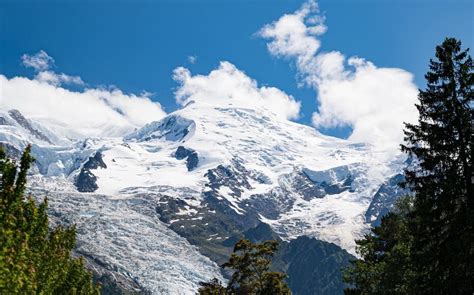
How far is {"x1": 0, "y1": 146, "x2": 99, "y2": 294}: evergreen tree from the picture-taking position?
895 inches

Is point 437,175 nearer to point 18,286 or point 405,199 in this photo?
point 18,286

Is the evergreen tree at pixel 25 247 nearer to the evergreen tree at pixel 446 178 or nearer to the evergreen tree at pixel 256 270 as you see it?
the evergreen tree at pixel 256 270

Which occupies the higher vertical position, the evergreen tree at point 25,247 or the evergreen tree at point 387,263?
the evergreen tree at point 387,263

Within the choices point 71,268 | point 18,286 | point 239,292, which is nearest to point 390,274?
point 239,292

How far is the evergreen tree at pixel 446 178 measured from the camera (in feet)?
104

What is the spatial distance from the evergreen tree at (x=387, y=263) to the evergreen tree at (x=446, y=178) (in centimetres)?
501

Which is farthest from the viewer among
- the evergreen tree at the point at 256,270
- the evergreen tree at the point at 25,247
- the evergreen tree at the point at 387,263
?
the evergreen tree at the point at 256,270

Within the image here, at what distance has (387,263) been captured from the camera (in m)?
52.6

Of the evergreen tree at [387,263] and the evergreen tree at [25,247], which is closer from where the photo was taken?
the evergreen tree at [25,247]

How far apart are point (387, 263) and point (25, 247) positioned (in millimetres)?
36380

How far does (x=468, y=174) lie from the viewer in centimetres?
3219

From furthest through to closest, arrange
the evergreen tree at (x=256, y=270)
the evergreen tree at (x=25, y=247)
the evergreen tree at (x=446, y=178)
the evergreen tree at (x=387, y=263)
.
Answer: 1. the evergreen tree at (x=256, y=270)
2. the evergreen tree at (x=387, y=263)
3. the evergreen tree at (x=446, y=178)
4. the evergreen tree at (x=25, y=247)

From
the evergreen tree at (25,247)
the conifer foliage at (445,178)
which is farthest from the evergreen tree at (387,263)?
the evergreen tree at (25,247)

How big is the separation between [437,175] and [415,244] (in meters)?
4.24
